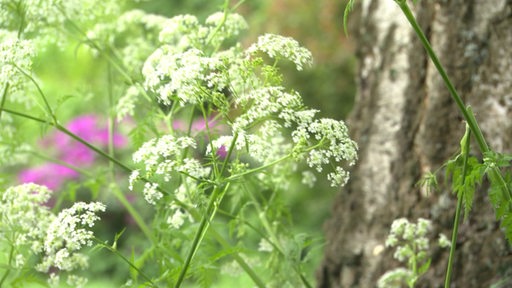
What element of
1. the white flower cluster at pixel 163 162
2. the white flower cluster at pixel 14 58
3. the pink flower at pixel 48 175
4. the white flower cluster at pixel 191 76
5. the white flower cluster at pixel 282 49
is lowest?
the white flower cluster at pixel 163 162

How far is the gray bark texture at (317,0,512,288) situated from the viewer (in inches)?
126

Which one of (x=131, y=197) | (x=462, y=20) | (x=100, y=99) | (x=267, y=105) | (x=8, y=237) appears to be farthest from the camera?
(x=100, y=99)

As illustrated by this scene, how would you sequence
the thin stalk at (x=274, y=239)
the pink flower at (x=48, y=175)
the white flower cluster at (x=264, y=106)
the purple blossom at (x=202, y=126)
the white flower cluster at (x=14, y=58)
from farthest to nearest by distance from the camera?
the pink flower at (x=48, y=175)
the thin stalk at (x=274, y=239)
the purple blossom at (x=202, y=126)
the white flower cluster at (x=14, y=58)
the white flower cluster at (x=264, y=106)

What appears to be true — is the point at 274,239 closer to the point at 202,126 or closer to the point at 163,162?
the point at 163,162

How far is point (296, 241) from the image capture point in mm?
2520

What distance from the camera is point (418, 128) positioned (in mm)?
3533

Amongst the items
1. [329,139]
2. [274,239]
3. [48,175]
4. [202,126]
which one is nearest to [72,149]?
[48,175]

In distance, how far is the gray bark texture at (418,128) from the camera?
3.21 metres

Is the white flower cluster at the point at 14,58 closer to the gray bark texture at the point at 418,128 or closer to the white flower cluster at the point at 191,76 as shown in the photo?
the white flower cluster at the point at 191,76

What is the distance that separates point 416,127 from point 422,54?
288mm

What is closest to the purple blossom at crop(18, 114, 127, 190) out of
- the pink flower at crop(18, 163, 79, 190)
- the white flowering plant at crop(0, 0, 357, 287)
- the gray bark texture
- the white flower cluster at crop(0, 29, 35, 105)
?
the pink flower at crop(18, 163, 79, 190)

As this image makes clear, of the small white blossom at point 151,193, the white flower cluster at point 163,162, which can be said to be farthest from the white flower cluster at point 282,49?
the small white blossom at point 151,193

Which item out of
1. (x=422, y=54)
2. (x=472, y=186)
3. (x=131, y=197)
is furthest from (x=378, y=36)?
(x=131, y=197)

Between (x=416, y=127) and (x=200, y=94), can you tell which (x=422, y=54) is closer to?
(x=416, y=127)
